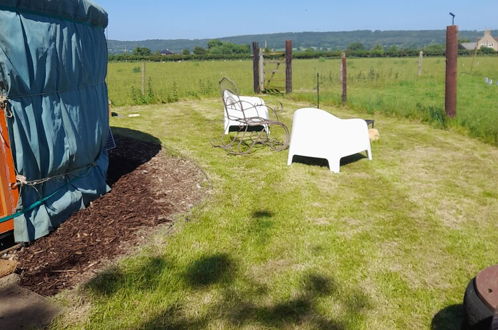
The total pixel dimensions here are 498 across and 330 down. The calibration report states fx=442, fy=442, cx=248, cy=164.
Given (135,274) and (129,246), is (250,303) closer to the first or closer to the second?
(135,274)

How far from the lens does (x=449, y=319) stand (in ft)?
9.12

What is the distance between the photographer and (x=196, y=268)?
341 cm

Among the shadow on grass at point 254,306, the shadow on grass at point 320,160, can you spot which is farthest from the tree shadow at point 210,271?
the shadow on grass at point 320,160

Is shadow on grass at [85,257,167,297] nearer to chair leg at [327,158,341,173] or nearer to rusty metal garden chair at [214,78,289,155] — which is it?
chair leg at [327,158,341,173]

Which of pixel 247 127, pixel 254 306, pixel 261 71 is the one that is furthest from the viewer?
pixel 261 71

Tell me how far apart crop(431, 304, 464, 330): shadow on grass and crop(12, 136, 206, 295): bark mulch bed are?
2380mm

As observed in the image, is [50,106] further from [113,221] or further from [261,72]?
[261,72]

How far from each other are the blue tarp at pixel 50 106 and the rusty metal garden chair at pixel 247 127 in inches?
110

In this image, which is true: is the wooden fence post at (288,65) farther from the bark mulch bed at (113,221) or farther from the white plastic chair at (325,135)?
the bark mulch bed at (113,221)

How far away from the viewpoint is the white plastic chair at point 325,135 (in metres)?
5.85

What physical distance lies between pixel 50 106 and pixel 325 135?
11.1 feet

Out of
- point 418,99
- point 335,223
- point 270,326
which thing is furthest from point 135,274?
point 418,99

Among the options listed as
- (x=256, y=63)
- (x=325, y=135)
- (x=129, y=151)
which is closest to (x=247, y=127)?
(x=129, y=151)

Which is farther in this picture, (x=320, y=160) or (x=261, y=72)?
(x=261, y=72)
